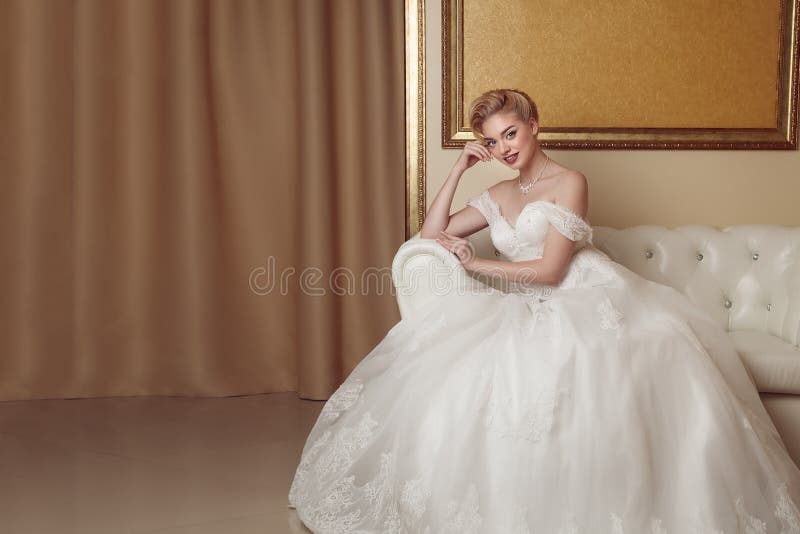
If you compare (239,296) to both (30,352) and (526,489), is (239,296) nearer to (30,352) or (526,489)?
(30,352)

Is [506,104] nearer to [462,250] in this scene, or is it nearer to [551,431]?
[462,250]

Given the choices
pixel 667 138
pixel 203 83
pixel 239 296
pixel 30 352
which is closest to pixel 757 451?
pixel 667 138

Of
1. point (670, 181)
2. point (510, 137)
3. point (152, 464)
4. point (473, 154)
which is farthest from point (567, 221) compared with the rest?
point (152, 464)

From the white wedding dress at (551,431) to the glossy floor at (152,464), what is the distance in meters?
0.33

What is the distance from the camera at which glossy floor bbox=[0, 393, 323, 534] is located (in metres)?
2.50

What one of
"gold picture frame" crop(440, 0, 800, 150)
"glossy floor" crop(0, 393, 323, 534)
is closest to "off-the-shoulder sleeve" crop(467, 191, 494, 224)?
"gold picture frame" crop(440, 0, 800, 150)

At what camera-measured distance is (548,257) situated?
8.80ft

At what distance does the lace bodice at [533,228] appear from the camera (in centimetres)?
269

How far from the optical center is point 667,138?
3785 millimetres

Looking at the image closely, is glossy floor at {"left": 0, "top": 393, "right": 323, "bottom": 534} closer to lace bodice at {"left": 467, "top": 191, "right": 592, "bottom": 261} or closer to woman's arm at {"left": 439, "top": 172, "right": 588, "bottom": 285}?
woman's arm at {"left": 439, "top": 172, "right": 588, "bottom": 285}

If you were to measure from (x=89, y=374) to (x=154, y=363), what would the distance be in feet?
1.08

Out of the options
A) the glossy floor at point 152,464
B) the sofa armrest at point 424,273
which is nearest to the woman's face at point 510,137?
the sofa armrest at point 424,273

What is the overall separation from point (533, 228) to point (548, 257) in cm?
13

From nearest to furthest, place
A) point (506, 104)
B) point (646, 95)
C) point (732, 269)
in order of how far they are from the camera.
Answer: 1. point (506, 104)
2. point (732, 269)
3. point (646, 95)
